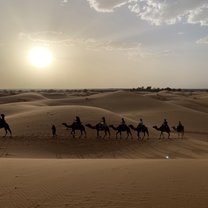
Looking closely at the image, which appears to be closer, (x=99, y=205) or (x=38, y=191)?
(x=99, y=205)

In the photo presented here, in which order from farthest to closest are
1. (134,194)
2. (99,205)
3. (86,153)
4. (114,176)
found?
(86,153)
(114,176)
(134,194)
(99,205)

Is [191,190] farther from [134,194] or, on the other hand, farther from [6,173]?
[6,173]

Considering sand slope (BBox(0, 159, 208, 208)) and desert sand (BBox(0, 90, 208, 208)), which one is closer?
sand slope (BBox(0, 159, 208, 208))

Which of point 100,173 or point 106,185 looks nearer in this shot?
point 106,185

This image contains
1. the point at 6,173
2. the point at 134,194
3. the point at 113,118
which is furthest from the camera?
the point at 113,118

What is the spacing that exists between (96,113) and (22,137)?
10087 mm

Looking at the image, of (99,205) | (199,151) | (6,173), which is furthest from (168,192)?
(199,151)

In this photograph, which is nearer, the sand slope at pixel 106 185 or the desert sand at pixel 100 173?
the sand slope at pixel 106 185

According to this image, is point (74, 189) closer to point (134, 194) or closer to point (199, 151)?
point (134, 194)

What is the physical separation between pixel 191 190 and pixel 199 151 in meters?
14.8

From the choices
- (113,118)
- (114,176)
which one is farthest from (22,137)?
(114,176)

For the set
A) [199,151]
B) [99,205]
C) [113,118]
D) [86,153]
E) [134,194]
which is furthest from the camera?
[113,118]

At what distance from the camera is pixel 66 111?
35.2 metres

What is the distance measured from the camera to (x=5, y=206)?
30.1ft
